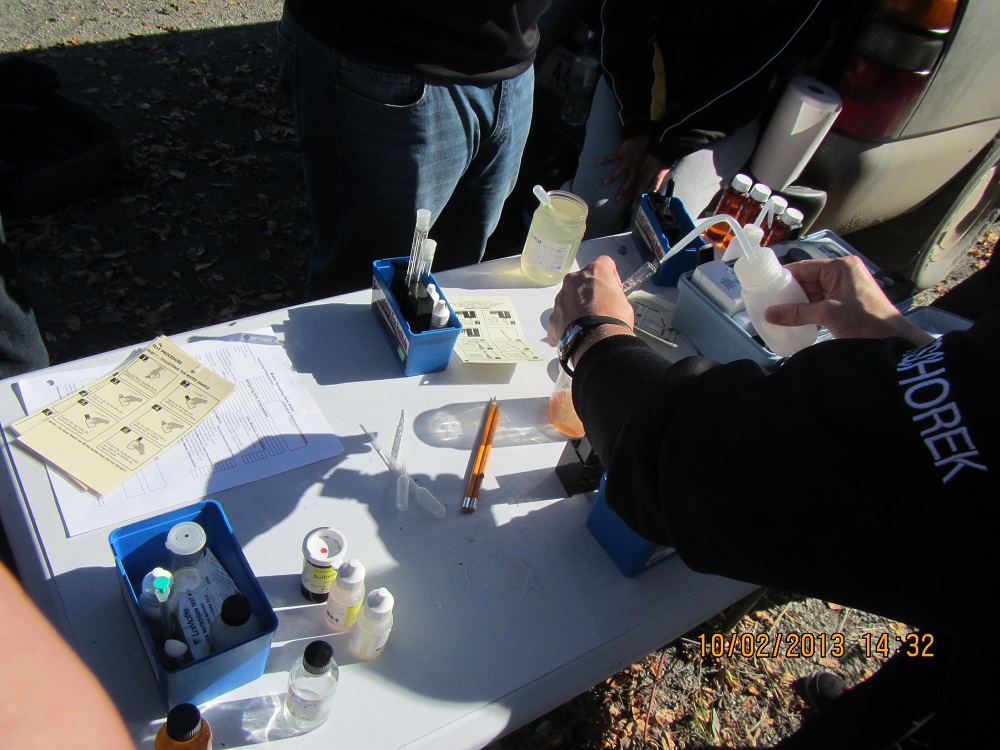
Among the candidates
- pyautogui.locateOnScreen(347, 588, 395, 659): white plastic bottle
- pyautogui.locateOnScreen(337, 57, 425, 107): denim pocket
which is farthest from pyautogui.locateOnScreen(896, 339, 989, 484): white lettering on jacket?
pyautogui.locateOnScreen(337, 57, 425, 107): denim pocket

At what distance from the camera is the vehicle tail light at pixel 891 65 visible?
1840mm

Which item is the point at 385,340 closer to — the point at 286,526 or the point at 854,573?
the point at 286,526

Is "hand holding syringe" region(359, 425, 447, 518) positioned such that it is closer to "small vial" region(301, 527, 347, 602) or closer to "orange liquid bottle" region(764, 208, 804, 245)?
"small vial" region(301, 527, 347, 602)

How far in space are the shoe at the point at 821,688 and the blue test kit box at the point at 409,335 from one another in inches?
53.9

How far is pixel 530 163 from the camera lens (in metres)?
3.48

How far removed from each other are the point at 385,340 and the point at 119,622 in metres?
0.65

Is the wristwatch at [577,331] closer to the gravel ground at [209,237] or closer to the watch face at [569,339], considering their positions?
the watch face at [569,339]

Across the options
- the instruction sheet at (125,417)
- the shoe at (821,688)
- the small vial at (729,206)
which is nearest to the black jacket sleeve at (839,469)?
the instruction sheet at (125,417)

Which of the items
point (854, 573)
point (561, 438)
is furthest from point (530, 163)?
point (854, 573)

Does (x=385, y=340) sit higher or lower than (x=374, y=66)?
lower

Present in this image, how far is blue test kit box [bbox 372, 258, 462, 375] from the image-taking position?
1.23 m

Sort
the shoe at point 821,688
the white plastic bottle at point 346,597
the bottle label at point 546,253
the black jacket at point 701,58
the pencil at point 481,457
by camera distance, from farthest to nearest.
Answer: the black jacket at point 701,58
the shoe at point 821,688
the bottle label at point 546,253
the pencil at point 481,457
the white plastic bottle at point 346,597

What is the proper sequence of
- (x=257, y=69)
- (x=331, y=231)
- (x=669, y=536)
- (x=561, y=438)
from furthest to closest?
(x=257, y=69) < (x=331, y=231) < (x=561, y=438) < (x=669, y=536)
